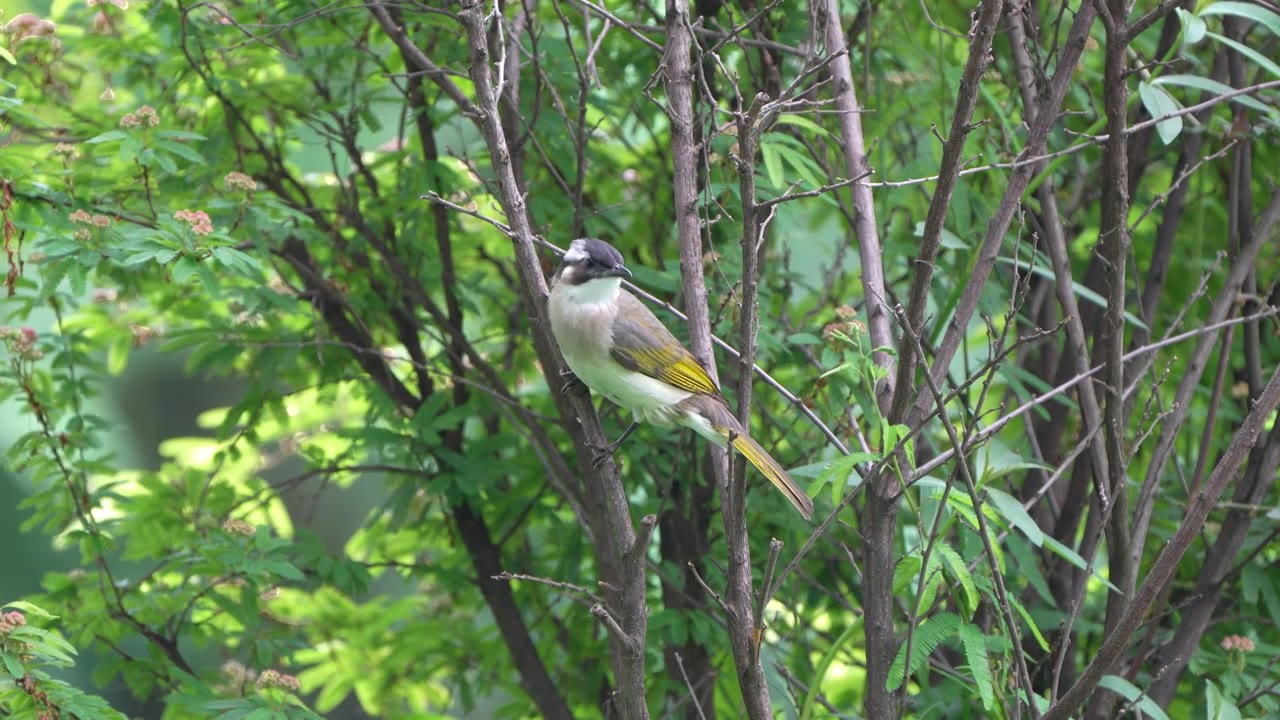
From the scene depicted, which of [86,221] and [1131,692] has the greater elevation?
[86,221]

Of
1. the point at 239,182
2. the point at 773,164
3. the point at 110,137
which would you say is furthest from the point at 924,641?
the point at 110,137

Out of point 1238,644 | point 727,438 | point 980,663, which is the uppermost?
point 727,438

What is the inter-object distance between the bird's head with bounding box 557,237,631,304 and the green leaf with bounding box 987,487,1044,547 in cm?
111

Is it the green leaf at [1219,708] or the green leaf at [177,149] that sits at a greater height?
the green leaf at [177,149]

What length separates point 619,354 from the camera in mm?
3383

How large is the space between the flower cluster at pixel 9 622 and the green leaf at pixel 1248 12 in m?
2.98

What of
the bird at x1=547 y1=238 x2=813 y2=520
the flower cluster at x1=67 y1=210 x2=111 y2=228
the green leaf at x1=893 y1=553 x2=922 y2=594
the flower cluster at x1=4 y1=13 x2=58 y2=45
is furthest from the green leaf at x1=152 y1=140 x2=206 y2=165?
the green leaf at x1=893 y1=553 x2=922 y2=594

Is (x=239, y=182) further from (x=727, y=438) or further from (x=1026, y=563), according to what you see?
(x=1026, y=563)

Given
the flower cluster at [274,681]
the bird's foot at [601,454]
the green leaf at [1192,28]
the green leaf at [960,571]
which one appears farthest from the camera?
the flower cluster at [274,681]

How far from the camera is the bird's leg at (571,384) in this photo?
3188mm

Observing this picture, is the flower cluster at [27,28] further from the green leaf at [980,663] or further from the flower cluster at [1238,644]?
the flower cluster at [1238,644]

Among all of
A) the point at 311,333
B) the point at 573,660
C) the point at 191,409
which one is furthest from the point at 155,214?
the point at 191,409

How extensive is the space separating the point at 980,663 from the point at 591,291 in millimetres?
1421

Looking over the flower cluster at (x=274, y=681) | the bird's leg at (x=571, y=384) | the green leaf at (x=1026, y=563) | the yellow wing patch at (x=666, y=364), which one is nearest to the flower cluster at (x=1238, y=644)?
the green leaf at (x=1026, y=563)
